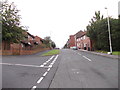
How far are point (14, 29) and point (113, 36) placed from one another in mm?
20485

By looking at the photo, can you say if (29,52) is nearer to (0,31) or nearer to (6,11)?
(0,31)

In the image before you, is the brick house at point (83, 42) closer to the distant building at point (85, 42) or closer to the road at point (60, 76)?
the distant building at point (85, 42)

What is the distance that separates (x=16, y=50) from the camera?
21594 mm

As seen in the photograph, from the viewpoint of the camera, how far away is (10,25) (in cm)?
2342

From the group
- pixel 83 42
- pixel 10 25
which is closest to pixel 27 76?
pixel 10 25

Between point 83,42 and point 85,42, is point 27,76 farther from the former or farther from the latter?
point 83,42

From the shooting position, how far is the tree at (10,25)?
22.2 meters

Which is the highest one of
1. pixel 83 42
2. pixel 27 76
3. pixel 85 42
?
pixel 83 42

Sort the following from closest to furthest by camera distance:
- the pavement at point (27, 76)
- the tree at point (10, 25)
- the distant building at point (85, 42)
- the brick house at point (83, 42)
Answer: the pavement at point (27, 76) < the tree at point (10, 25) < the distant building at point (85, 42) < the brick house at point (83, 42)

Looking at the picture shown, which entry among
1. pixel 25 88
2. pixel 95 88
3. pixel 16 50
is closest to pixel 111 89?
pixel 95 88

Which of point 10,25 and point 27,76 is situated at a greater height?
A: point 10,25

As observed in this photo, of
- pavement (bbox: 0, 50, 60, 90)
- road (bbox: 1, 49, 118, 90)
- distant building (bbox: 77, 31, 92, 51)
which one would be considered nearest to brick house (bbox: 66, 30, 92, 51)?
distant building (bbox: 77, 31, 92, 51)

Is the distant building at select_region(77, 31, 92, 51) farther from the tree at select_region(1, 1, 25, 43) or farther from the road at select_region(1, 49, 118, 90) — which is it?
the road at select_region(1, 49, 118, 90)

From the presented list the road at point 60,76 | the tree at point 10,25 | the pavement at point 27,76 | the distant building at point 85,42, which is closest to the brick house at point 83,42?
the distant building at point 85,42
